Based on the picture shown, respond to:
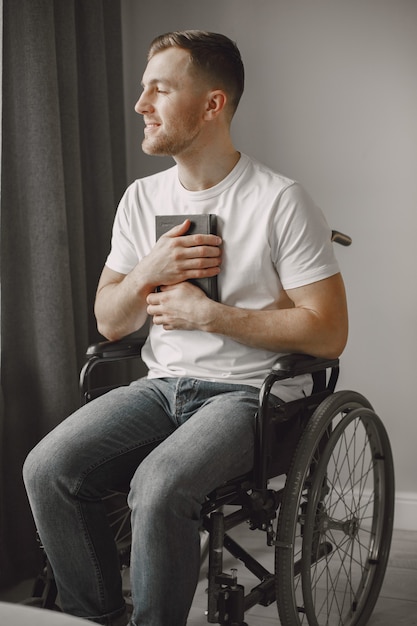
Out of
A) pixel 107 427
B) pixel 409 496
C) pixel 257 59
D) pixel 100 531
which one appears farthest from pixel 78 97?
pixel 409 496

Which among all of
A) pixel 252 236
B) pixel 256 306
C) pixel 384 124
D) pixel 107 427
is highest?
pixel 384 124

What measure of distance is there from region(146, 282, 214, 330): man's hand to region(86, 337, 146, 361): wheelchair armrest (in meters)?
0.14

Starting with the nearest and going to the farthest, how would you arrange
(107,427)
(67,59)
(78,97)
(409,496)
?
(107,427)
(67,59)
(78,97)
(409,496)

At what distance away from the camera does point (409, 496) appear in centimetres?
255

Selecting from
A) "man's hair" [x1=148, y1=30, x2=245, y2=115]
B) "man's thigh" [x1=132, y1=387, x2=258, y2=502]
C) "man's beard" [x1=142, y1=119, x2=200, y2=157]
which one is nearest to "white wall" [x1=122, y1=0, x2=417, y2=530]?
"man's hair" [x1=148, y1=30, x2=245, y2=115]

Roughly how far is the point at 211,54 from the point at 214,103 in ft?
0.34

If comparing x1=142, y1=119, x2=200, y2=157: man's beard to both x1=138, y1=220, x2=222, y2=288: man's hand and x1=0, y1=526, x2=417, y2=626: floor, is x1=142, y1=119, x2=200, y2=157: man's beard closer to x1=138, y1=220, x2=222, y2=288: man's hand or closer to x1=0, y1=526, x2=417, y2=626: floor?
x1=138, y1=220, x2=222, y2=288: man's hand

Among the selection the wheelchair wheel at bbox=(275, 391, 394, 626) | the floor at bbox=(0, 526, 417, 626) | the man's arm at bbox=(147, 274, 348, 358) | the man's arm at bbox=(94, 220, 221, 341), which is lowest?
the floor at bbox=(0, 526, 417, 626)

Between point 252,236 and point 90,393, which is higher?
point 252,236

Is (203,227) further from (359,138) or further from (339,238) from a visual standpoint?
(359,138)

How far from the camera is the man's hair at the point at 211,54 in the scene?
1706mm

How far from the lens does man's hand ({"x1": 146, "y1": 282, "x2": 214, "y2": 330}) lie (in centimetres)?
163

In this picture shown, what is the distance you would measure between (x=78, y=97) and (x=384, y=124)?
935 millimetres

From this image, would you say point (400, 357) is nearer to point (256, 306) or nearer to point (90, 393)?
point (256, 306)
